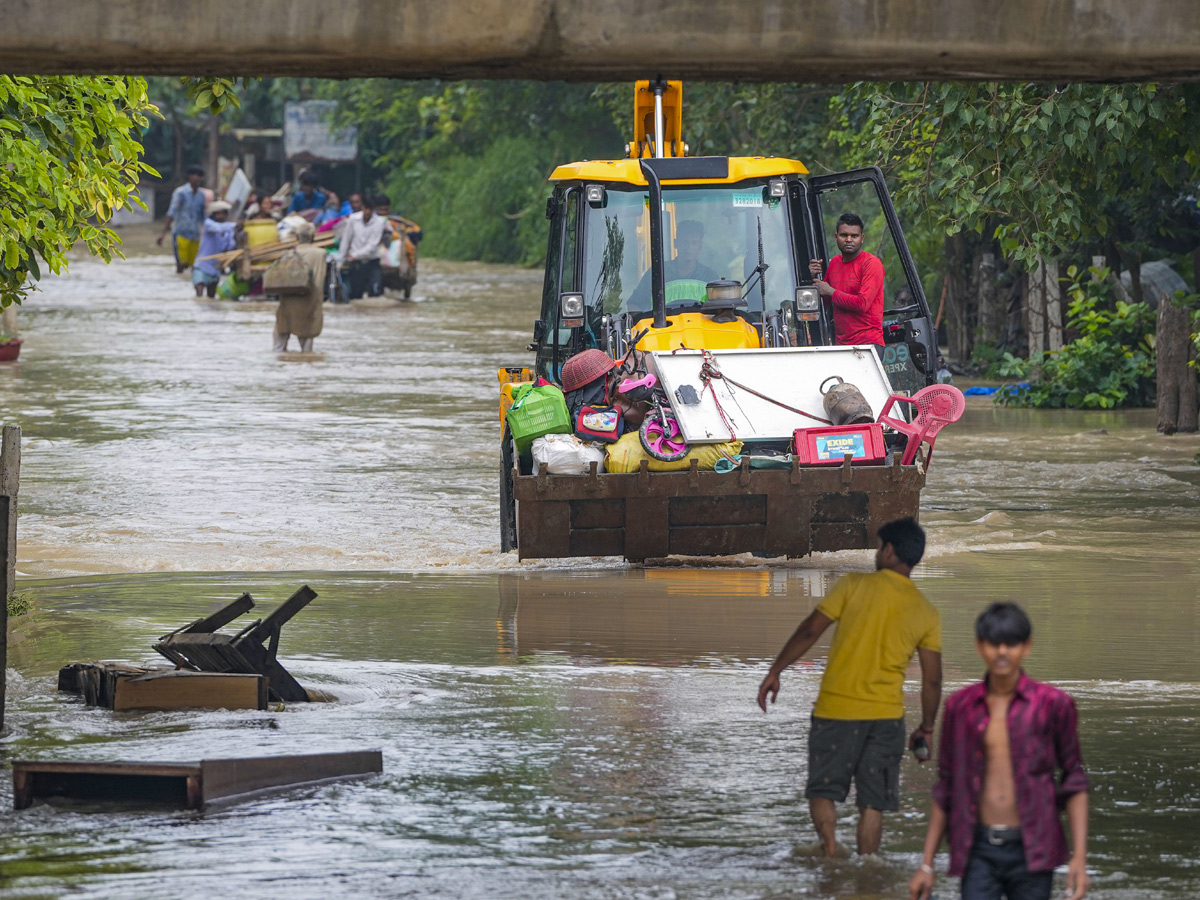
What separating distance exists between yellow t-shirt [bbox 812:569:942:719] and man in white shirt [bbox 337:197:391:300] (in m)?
29.4

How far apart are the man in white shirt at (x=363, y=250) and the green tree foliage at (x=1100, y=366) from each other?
633 inches

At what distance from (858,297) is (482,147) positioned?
129ft

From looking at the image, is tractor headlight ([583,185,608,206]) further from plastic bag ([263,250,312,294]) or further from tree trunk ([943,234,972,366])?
plastic bag ([263,250,312,294])

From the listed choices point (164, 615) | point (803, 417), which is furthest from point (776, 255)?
point (164, 615)

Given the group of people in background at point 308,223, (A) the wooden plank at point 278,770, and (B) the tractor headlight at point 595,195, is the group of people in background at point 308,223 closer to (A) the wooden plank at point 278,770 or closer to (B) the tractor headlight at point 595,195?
(B) the tractor headlight at point 595,195

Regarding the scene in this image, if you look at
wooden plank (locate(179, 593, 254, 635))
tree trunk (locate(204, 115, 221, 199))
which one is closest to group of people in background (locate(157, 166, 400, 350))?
tree trunk (locate(204, 115, 221, 199))

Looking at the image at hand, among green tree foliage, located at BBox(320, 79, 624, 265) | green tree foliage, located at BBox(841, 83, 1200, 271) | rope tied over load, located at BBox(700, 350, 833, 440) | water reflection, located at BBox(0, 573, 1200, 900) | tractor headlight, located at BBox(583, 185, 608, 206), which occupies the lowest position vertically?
water reflection, located at BBox(0, 573, 1200, 900)

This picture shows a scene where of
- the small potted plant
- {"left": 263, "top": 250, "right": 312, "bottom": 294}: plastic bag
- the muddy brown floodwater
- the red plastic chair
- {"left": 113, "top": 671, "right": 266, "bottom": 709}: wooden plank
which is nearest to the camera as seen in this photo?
the muddy brown floodwater

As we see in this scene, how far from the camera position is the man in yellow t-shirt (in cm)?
654

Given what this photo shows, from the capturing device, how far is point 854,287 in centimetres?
1318

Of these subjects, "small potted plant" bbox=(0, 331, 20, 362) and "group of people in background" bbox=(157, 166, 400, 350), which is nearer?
"small potted plant" bbox=(0, 331, 20, 362)

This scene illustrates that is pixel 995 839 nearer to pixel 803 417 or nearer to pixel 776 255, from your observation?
Result: pixel 803 417

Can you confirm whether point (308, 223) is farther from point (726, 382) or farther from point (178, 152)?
point (178, 152)

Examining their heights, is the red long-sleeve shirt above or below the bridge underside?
below
